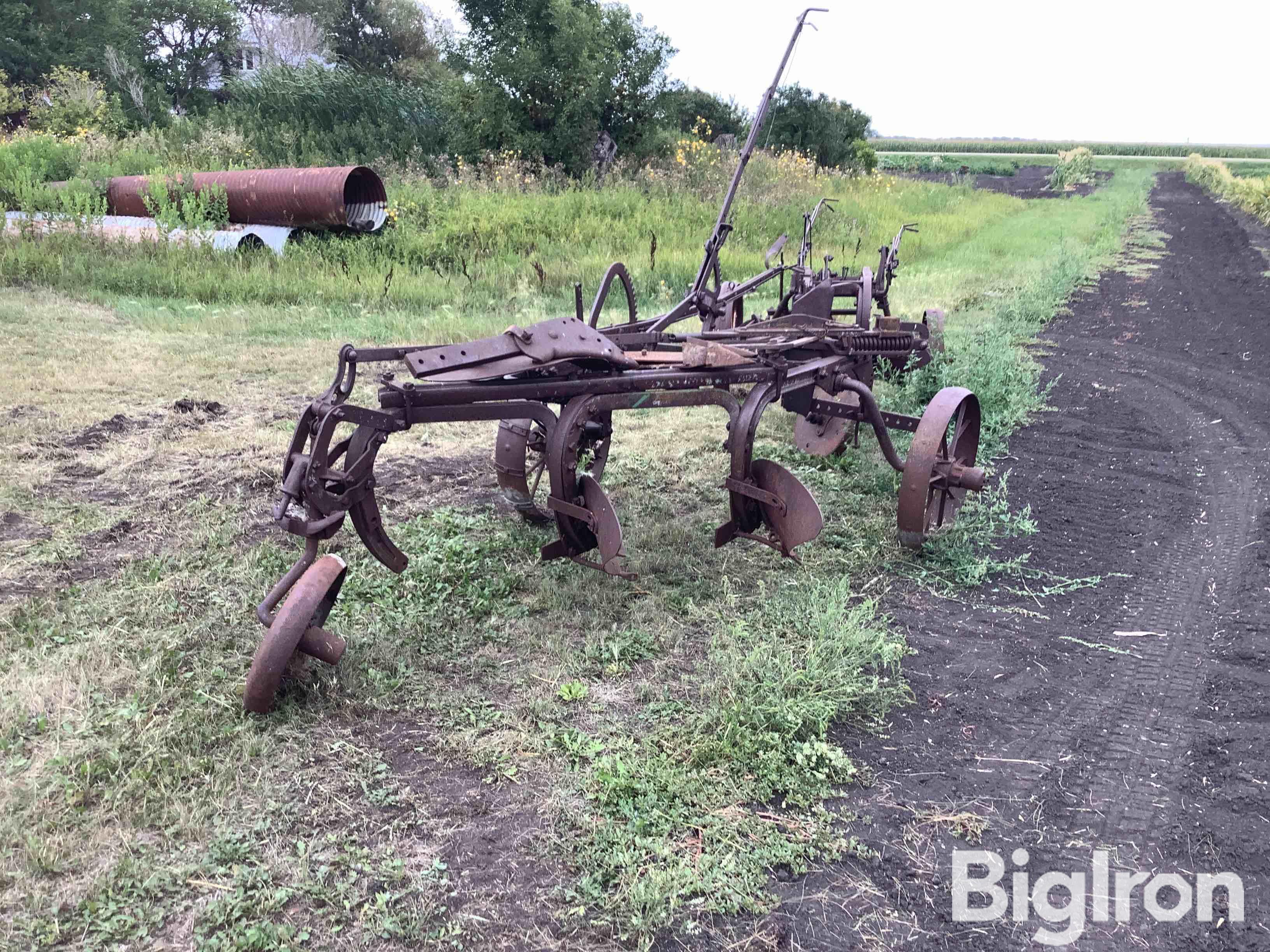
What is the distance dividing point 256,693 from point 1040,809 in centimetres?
248

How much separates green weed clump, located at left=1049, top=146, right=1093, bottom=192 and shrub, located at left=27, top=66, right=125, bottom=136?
3014 centimetres

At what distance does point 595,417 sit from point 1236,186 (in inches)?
1264

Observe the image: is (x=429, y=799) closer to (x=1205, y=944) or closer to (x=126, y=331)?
(x=1205, y=944)

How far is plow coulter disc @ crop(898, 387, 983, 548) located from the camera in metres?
4.11

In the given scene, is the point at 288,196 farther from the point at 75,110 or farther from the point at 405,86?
the point at 405,86

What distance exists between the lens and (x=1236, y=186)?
28.5 metres

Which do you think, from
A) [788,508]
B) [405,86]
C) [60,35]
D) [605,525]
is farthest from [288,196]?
[60,35]

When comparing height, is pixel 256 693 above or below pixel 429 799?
above

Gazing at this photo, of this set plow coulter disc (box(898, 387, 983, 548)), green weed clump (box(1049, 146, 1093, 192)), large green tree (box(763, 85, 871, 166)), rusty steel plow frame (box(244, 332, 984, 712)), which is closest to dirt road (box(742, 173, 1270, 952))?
plow coulter disc (box(898, 387, 983, 548))

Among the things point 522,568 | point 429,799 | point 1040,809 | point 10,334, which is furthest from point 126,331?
point 1040,809

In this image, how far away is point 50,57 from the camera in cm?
2628

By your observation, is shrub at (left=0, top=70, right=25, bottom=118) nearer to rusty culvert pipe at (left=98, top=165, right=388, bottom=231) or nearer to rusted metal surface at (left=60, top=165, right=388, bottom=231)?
rusted metal surface at (left=60, top=165, right=388, bottom=231)

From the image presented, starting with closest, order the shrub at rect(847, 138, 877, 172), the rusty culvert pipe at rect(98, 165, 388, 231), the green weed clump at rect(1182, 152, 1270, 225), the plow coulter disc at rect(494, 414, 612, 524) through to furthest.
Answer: the plow coulter disc at rect(494, 414, 612, 524) < the rusty culvert pipe at rect(98, 165, 388, 231) < the green weed clump at rect(1182, 152, 1270, 225) < the shrub at rect(847, 138, 877, 172)

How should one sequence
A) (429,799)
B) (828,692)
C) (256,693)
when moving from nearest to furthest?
(429,799) → (256,693) → (828,692)
